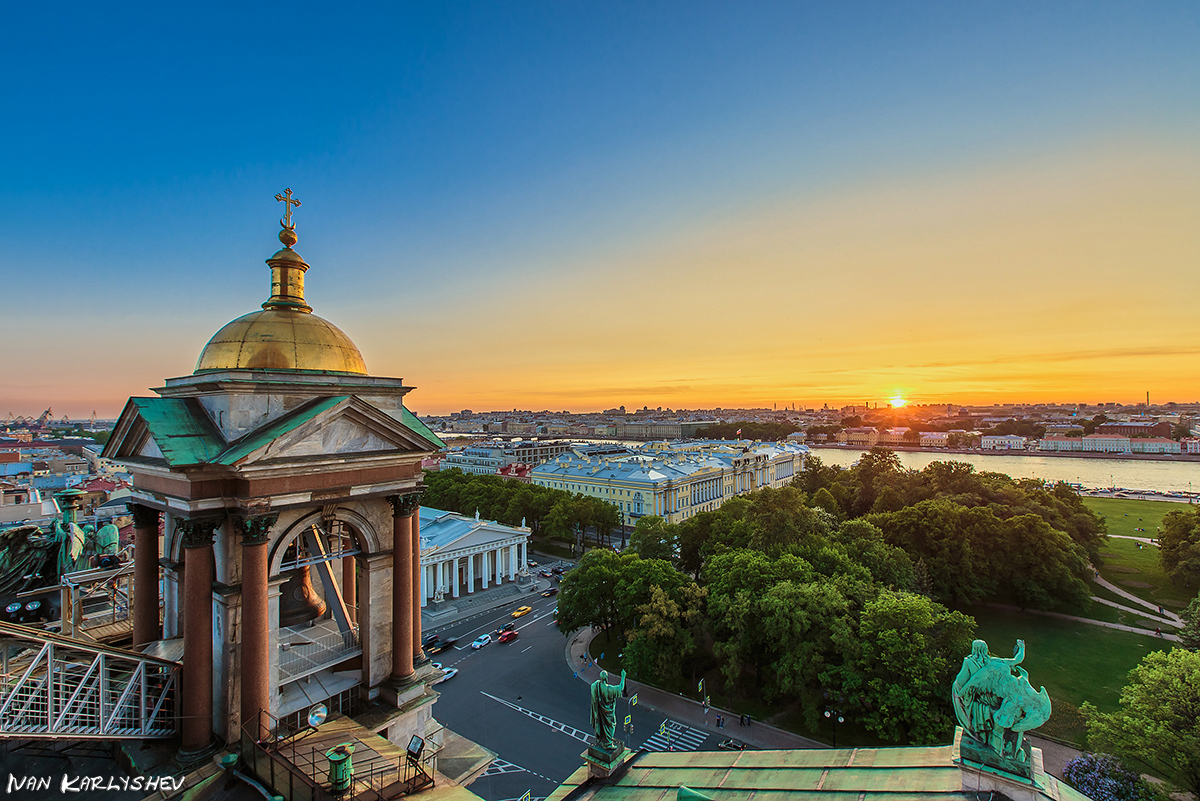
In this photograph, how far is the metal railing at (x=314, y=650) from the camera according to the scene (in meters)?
13.3

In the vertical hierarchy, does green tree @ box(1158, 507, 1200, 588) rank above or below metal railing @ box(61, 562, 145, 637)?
below

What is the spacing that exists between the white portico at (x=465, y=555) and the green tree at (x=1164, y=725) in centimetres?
4488

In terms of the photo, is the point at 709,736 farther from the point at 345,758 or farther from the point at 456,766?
the point at 345,758

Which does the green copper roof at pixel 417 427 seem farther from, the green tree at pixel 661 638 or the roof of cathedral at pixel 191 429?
the green tree at pixel 661 638

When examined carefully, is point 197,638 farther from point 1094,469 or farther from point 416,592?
point 1094,469

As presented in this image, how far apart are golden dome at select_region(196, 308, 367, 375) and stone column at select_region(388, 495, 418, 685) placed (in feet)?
13.1

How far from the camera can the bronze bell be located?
48.7ft

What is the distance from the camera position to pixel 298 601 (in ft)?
49.6

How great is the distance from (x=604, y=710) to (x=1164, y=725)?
22.4 meters

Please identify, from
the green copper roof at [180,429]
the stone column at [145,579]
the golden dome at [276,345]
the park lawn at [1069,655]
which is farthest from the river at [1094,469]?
the green copper roof at [180,429]

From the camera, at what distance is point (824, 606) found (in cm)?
2856

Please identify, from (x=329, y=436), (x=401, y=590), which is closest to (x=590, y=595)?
(x=401, y=590)

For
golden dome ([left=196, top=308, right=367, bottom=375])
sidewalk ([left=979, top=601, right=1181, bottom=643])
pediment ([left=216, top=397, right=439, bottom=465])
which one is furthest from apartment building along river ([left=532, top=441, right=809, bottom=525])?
golden dome ([left=196, top=308, right=367, bottom=375])

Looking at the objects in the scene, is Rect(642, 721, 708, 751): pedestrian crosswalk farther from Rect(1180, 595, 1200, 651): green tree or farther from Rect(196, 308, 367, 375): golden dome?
Rect(1180, 595, 1200, 651): green tree
